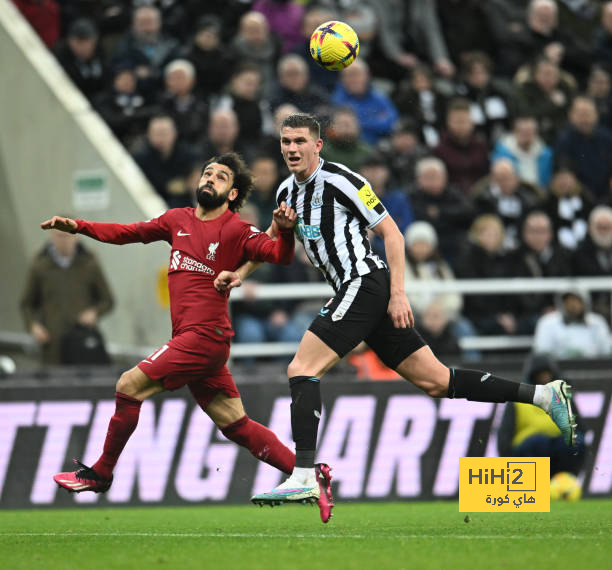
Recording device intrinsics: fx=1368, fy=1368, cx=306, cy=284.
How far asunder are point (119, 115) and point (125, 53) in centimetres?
74

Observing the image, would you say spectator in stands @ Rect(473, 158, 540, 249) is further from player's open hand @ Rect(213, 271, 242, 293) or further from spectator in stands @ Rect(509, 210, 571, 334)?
player's open hand @ Rect(213, 271, 242, 293)

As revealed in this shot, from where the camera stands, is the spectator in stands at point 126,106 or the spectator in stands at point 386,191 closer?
the spectator in stands at point 386,191

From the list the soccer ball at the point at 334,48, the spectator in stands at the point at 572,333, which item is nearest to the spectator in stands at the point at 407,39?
the spectator in stands at the point at 572,333

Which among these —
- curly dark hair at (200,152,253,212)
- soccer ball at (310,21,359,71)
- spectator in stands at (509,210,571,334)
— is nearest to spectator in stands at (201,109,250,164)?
spectator in stands at (509,210,571,334)

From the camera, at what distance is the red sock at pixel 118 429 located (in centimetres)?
848

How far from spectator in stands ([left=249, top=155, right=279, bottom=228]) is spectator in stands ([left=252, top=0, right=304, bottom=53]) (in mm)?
2778

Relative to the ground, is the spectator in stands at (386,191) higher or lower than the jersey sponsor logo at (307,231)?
lower

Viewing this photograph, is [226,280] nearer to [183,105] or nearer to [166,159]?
[166,159]

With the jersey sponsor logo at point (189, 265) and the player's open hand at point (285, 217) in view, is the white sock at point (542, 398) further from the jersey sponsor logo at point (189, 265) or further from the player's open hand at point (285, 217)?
the jersey sponsor logo at point (189, 265)

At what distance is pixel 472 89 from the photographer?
16828 millimetres

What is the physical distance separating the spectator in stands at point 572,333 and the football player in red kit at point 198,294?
5437 millimetres

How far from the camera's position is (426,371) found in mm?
8508

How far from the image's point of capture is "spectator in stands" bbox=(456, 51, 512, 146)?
16.7m

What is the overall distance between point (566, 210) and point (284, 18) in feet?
13.3
